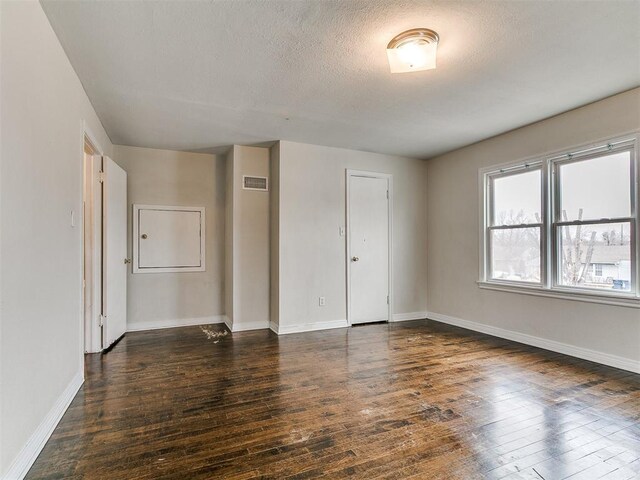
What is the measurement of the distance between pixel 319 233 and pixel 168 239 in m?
2.12

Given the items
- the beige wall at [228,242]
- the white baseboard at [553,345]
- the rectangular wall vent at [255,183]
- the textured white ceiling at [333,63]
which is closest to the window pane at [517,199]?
the textured white ceiling at [333,63]

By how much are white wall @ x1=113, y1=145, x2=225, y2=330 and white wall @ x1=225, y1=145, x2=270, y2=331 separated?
42cm

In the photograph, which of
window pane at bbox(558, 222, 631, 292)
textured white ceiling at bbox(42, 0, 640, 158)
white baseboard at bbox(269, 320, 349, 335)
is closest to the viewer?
textured white ceiling at bbox(42, 0, 640, 158)

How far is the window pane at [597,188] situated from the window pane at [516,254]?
48 cm

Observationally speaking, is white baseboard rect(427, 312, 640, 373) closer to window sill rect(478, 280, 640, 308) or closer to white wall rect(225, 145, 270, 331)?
window sill rect(478, 280, 640, 308)

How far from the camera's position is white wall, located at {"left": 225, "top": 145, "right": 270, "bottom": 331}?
4543 mm

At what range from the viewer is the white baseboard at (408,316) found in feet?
17.1

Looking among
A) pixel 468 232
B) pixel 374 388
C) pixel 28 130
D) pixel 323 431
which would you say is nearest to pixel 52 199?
pixel 28 130

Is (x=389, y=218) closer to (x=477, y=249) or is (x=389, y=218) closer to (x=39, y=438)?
(x=477, y=249)

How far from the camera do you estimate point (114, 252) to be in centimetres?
396

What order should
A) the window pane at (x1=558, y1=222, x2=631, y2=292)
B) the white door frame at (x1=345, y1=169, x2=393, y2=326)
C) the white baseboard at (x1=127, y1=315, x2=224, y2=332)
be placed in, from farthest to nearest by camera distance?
the white door frame at (x1=345, y1=169, x2=393, y2=326) < the white baseboard at (x1=127, y1=315, x2=224, y2=332) < the window pane at (x1=558, y1=222, x2=631, y2=292)

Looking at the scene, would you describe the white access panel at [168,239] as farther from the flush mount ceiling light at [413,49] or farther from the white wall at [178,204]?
the flush mount ceiling light at [413,49]

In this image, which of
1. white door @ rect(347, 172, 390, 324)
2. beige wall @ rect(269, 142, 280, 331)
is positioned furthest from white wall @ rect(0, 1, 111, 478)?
white door @ rect(347, 172, 390, 324)

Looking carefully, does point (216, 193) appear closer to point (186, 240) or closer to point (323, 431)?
point (186, 240)
